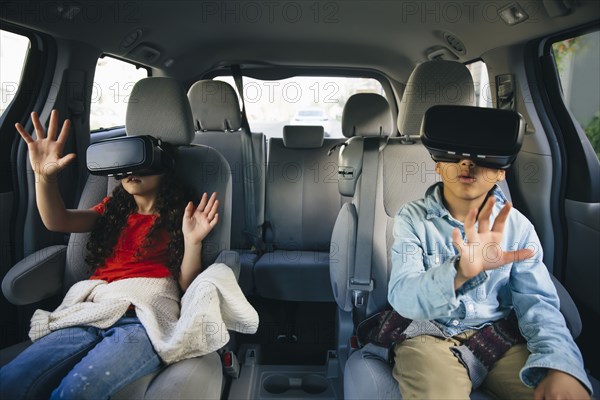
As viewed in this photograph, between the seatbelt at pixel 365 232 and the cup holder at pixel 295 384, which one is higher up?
the seatbelt at pixel 365 232

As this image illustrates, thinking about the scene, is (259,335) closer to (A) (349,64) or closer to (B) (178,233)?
(B) (178,233)

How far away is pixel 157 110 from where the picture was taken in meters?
1.99

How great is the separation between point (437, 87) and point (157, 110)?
1210mm

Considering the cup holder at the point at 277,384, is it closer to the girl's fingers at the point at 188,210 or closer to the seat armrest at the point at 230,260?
the seat armrest at the point at 230,260

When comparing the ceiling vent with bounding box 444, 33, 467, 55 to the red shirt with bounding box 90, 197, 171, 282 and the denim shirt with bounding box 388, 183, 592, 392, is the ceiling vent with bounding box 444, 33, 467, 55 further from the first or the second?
the red shirt with bounding box 90, 197, 171, 282

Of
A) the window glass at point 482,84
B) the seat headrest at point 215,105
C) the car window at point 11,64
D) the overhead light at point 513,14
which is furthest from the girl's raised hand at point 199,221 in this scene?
the window glass at point 482,84

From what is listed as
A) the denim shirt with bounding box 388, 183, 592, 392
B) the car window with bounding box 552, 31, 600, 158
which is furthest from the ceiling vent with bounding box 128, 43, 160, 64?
the car window with bounding box 552, 31, 600, 158

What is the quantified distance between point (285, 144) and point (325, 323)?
1.30 m

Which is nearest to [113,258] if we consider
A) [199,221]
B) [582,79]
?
[199,221]

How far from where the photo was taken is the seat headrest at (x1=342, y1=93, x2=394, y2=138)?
3.01 meters

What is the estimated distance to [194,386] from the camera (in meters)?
1.36

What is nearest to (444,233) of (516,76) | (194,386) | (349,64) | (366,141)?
(366,141)

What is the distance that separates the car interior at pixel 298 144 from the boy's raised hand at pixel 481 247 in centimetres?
36

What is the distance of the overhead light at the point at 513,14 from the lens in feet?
6.53
